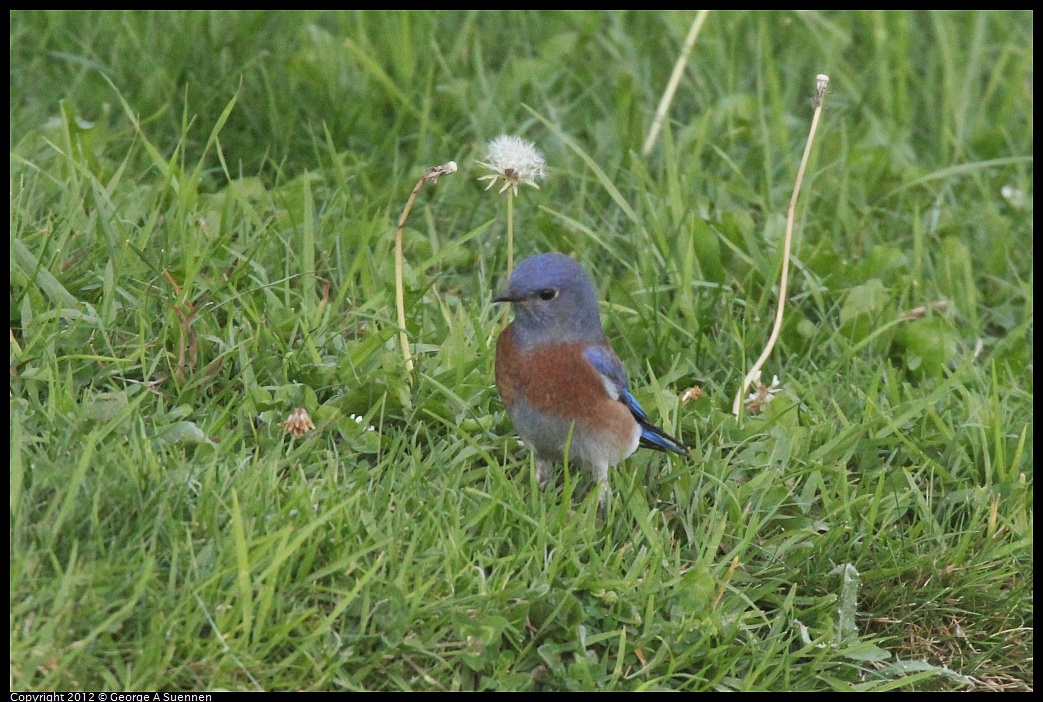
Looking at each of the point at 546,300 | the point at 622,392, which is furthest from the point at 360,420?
the point at 622,392

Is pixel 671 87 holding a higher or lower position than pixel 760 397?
higher

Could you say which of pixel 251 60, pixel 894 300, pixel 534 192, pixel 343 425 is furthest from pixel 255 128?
pixel 894 300

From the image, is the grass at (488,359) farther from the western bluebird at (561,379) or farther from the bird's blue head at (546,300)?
the bird's blue head at (546,300)

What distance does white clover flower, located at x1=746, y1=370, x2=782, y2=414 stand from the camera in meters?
4.96

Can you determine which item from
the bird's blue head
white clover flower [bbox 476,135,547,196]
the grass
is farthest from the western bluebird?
white clover flower [bbox 476,135,547,196]

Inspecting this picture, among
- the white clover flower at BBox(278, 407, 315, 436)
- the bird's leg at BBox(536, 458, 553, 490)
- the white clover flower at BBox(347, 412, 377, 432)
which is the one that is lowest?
the bird's leg at BBox(536, 458, 553, 490)

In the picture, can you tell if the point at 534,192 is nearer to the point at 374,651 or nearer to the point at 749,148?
the point at 749,148

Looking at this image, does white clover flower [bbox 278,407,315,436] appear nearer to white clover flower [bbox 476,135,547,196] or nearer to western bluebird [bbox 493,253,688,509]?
western bluebird [bbox 493,253,688,509]

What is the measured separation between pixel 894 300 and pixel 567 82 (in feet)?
7.26

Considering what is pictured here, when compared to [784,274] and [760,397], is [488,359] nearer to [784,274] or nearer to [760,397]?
[760,397]

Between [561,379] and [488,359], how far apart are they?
515mm

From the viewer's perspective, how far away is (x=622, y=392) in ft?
14.8

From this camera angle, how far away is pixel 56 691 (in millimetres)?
3398

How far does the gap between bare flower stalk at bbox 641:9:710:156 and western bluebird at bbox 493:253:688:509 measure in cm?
202
